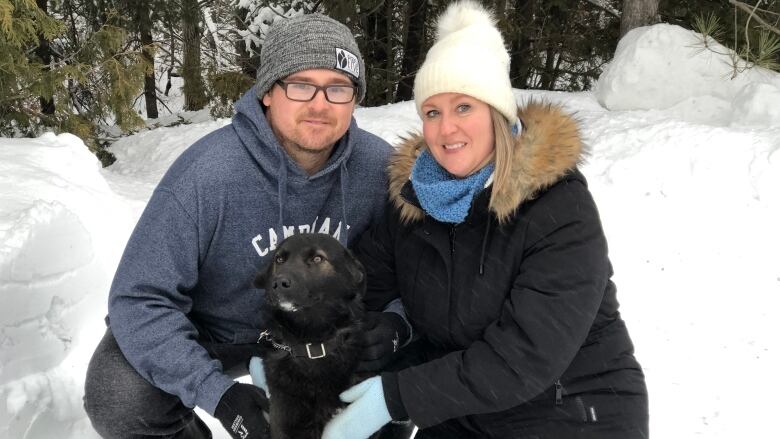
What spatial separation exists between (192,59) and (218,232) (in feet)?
33.6

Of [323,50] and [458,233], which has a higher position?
[323,50]

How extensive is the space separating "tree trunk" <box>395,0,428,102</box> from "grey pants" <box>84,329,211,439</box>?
33.3 ft

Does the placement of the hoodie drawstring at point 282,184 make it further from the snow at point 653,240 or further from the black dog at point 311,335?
the snow at point 653,240

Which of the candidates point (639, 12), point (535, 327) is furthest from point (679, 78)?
point (535, 327)

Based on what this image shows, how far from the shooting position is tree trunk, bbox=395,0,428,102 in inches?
476

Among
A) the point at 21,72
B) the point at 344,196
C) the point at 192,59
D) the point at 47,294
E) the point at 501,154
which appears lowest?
the point at 47,294

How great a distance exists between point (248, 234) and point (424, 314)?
830 mm

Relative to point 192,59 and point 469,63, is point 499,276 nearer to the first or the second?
point 469,63

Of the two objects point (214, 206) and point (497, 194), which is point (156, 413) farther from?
point (497, 194)

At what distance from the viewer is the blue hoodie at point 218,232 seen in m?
2.32

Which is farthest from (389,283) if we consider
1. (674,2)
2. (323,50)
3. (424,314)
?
(674,2)

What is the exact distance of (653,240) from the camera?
17.5 feet

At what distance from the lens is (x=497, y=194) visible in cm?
215

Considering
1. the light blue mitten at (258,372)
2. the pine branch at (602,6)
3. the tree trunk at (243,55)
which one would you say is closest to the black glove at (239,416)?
the light blue mitten at (258,372)
